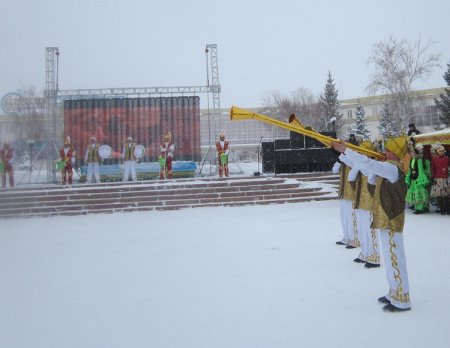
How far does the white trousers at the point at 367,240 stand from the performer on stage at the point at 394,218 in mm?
1509

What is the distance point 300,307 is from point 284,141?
12309mm

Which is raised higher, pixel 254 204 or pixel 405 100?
pixel 405 100

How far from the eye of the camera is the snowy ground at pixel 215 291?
3.25m

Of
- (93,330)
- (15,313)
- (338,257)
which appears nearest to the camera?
(93,330)

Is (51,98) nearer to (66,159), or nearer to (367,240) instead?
(66,159)

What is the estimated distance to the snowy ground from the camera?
3246 mm

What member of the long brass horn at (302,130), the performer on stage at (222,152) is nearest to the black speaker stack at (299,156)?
the performer on stage at (222,152)

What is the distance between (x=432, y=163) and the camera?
32.0 ft

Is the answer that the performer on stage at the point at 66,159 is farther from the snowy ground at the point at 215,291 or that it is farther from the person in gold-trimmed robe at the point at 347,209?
the person in gold-trimmed robe at the point at 347,209

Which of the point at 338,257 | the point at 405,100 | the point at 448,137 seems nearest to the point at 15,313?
the point at 338,257

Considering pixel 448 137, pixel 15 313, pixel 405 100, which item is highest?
pixel 405 100

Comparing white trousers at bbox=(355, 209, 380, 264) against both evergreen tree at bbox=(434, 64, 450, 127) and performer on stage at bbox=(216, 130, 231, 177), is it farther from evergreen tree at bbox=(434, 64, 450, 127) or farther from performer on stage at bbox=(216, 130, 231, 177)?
evergreen tree at bbox=(434, 64, 450, 127)

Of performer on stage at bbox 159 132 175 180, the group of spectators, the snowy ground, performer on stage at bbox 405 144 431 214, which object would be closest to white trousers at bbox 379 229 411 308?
the snowy ground

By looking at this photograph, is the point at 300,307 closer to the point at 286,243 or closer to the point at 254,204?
the point at 286,243
